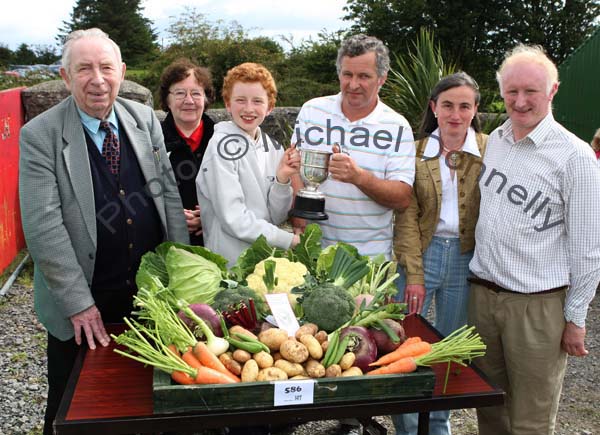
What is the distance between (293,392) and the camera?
6.67ft

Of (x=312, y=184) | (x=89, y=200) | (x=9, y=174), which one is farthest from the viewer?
(x=9, y=174)

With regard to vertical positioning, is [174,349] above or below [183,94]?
below

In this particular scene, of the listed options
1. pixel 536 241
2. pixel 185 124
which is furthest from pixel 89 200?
pixel 536 241

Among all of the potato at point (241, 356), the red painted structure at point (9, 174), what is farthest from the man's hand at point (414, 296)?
the red painted structure at point (9, 174)

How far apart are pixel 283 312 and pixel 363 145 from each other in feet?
4.08

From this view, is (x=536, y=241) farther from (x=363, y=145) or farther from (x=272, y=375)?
(x=272, y=375)

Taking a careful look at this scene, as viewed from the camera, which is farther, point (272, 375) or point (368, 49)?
point (368, 49)

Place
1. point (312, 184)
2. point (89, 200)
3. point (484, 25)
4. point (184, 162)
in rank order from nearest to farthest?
point (89, 200), point (312, 184), point (184, 162), point (484, 25)

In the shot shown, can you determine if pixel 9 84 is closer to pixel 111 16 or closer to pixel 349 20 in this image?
pixel 349 20

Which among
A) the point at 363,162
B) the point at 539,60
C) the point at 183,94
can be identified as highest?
the point at 539,60

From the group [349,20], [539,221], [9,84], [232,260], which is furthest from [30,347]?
[349,20]

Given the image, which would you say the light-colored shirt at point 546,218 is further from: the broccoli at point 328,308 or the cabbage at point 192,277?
the cabbage at point 192,277

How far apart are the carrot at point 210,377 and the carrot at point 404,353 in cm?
54

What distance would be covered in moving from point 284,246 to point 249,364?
1.05 m
